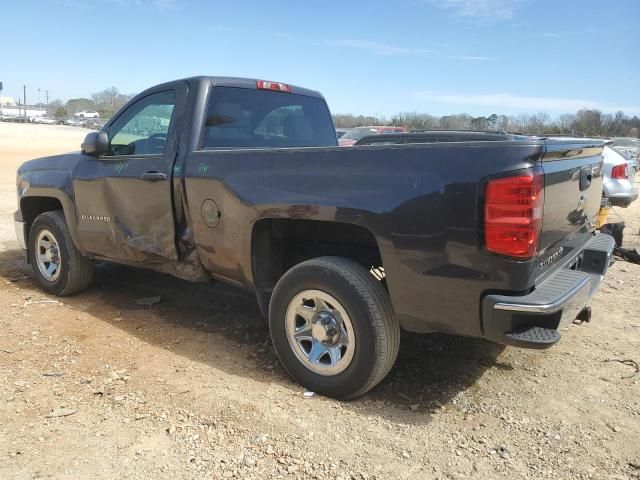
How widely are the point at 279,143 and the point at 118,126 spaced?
1.37 meters

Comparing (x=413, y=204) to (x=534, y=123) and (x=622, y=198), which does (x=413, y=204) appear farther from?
(x=534, y=123)

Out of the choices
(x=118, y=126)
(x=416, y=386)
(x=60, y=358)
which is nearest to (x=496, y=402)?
(x=416, y=386)

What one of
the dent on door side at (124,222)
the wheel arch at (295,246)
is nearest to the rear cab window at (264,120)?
the dent on door side at (124,222)

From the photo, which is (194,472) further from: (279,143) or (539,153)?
(279,143)

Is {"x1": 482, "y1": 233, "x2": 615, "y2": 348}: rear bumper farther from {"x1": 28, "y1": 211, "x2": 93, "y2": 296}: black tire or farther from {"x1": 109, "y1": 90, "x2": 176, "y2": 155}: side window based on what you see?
{"x1": 28, "y1": 211, "x2": 93, "y2": 296}: black tire

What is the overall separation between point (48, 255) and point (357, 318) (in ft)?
11.9

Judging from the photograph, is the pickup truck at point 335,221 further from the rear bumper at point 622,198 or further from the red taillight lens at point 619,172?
the red taillight lens at point 619,172

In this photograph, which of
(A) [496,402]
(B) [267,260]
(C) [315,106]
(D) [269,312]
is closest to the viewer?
(A) [496,402]

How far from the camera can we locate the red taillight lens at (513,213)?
246 centimetres

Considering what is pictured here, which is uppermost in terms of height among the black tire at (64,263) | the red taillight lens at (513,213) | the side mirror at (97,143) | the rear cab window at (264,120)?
the rear cab window at (264,120)

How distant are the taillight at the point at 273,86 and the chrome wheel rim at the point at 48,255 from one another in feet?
8.02

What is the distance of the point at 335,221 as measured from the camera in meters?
2.98

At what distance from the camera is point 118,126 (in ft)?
14.7

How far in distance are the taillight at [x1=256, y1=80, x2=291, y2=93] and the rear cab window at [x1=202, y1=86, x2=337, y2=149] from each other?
3 cm
